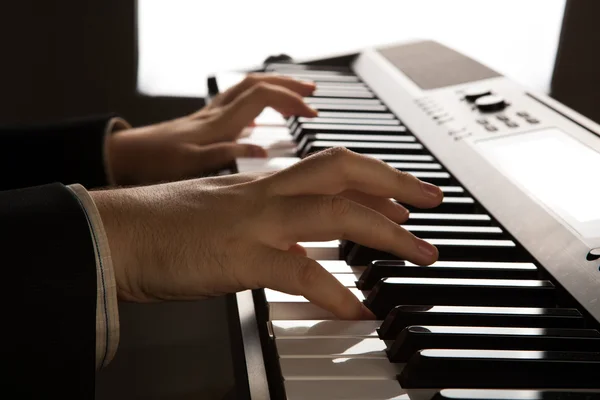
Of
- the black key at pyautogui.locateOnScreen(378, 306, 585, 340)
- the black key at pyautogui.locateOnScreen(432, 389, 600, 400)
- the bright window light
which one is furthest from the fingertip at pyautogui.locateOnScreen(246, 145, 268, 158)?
the bright window light

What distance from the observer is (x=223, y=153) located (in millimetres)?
1224

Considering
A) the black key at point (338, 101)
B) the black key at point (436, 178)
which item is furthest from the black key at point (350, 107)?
the black key at point (436, 178)

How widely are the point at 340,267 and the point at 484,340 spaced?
217mm

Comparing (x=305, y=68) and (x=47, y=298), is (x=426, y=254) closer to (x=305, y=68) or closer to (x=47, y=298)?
(x=47, y=298)

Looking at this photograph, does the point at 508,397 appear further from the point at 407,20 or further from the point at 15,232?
the point at 407,20

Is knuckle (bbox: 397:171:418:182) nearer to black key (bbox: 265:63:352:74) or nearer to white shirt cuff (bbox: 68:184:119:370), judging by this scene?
white shirt cuff (bbox: 68:184:119:370)

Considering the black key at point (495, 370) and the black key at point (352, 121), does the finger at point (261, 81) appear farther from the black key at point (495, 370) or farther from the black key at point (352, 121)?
the black key at point (495, 370)

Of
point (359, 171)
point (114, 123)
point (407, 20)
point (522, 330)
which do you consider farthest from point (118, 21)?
point (522, 330)

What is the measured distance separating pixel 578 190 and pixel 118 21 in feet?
5.93

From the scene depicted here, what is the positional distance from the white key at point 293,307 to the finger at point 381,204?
11 cm

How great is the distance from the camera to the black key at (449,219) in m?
0.90

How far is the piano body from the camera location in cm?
60

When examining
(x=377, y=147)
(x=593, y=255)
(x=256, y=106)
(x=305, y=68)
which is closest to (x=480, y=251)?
(x=593, y=255)

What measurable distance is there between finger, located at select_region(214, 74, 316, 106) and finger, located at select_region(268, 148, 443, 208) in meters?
0.59
